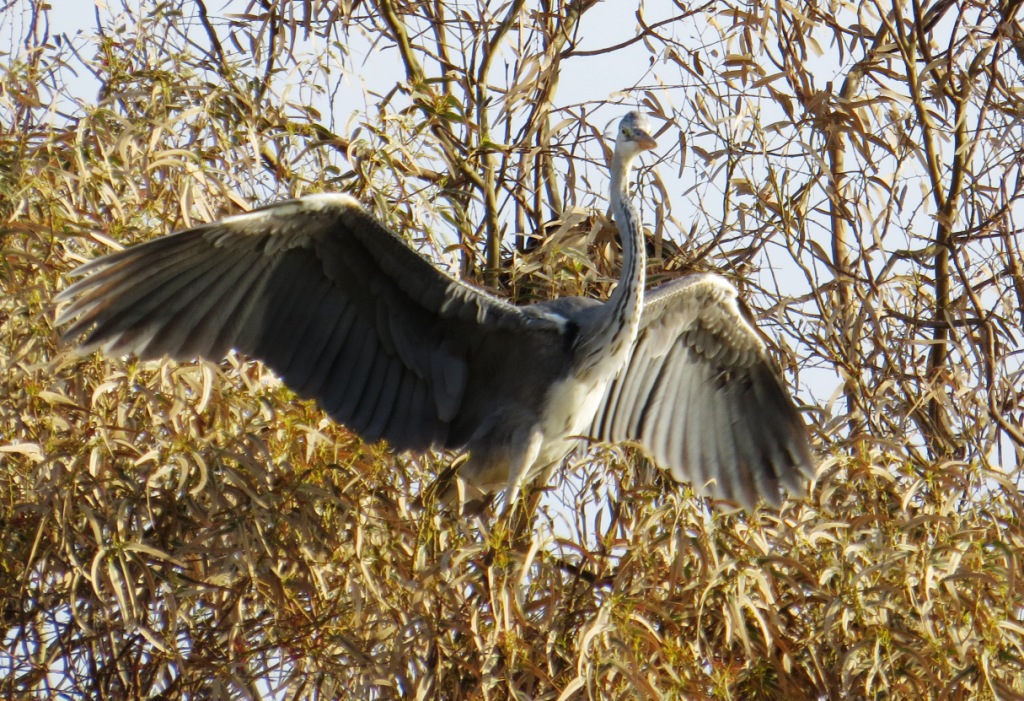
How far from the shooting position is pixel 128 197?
12.8ft

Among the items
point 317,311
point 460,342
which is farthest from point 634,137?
point 317,311

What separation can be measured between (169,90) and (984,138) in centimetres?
245

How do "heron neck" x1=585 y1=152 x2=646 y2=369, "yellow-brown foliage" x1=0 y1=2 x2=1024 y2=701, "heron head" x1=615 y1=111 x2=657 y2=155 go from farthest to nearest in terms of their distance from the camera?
"heron head" x1=615 y1=111 x2=657 y2=155, "heron neck" x1=585 y1=152 x2=646 y2=369, "yellow-brown foliage" x1=0 y1=2 x2=1024 y2=701

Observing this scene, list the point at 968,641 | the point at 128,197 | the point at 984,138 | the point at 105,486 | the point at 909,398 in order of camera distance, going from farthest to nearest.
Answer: the point at 984,138 → the point at 909,398 → the point at 128,197 → the point at 105,486 → the point at 968,641

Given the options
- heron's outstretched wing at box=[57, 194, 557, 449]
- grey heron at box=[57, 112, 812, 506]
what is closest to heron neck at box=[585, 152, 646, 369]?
grey heron at box=[57, 112, 812, 506]

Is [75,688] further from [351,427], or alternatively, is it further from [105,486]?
[351,427]

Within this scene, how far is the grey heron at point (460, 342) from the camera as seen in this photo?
12.4 feet

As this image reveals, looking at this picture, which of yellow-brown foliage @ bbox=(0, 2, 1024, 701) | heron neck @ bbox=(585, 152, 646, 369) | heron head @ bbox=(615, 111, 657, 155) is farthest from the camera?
heron head @ bbox=(615, 111, 657, 155)

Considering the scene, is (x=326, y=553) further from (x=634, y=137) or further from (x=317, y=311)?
(x=634, y=137)

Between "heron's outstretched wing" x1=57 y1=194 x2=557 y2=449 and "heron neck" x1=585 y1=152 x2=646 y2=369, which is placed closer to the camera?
"heron's outstretched wing" x1=57 y1=194 x2=557 y2=449

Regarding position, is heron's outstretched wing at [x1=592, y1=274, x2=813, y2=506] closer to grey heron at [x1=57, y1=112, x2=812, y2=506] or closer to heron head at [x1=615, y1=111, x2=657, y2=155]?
grey heron at [x1=57, y1=112, x2=812, y2=506]

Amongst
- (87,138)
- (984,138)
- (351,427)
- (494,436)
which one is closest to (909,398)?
(984,138)

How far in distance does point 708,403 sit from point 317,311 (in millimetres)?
1397

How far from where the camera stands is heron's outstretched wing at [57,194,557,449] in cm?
367
